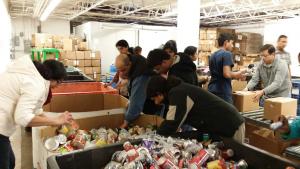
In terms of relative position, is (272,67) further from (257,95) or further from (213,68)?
(213,68)

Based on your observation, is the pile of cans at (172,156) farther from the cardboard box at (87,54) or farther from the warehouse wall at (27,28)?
the warehouse wall at (27,28)

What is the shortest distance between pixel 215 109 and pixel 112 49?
8236 mm

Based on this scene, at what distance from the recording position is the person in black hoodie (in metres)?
2.29

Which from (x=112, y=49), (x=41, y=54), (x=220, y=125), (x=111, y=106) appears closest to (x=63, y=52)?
(x=41, y=54)

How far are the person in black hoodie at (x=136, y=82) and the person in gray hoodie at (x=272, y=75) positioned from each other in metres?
1.19

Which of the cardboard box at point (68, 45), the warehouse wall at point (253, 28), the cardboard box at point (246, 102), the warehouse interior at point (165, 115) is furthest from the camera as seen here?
the warehouse wall at point (253, 28)

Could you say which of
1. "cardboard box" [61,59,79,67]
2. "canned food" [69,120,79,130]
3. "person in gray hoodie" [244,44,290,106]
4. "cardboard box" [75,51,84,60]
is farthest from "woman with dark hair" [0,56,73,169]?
"cardboard box" [75,51,84,60]

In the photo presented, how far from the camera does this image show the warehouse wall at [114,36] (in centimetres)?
930

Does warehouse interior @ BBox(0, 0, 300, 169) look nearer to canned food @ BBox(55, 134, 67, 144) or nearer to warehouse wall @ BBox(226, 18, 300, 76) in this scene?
canned food @ BBox(55, 134, 67, 144)

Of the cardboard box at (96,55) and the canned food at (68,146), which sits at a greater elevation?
the cardboard box at (96,55)

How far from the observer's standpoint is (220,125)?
5.75ft

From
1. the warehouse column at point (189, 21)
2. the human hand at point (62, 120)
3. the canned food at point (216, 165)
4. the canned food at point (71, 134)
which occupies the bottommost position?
the canned food at point (71, 134)

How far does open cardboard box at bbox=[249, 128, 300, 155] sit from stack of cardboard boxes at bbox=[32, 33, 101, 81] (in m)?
6.71

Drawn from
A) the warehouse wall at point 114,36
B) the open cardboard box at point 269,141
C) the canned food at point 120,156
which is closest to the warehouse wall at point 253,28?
the warehouse wall at point 114,36
